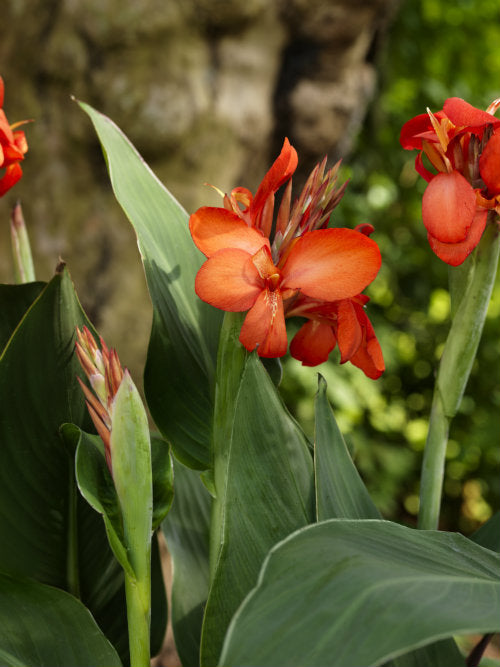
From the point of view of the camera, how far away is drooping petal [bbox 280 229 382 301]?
0.42m

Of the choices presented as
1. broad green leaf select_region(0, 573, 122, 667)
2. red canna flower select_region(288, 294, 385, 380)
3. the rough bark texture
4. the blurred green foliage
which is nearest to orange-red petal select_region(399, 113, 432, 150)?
red canna flower select_region(288, 294, 385, 380)

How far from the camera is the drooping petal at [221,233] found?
438 millimetres

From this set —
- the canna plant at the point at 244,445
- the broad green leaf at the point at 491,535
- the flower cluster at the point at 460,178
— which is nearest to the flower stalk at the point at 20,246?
the canna plant at the point at 244,445

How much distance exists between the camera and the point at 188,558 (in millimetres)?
626

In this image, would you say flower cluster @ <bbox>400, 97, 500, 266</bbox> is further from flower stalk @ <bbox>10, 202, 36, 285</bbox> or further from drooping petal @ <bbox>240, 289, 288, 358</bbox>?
flower stalk @ <bbox>10, 202, 36, 285</bbox>

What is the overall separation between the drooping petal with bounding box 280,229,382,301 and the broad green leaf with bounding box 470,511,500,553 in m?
0.26

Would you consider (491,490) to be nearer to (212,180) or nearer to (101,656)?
(212,180)

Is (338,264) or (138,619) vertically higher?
(338,264)

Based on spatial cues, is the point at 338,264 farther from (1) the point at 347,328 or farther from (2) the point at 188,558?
(2) the point at 188,558

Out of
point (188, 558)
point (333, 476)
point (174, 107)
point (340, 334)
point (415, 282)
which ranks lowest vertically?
point (415, 282)

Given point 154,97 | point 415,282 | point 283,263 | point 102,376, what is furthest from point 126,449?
point 415,282

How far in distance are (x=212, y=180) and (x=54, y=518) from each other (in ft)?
4.34

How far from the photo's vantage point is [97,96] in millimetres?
1593

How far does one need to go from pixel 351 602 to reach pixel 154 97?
1452mm
